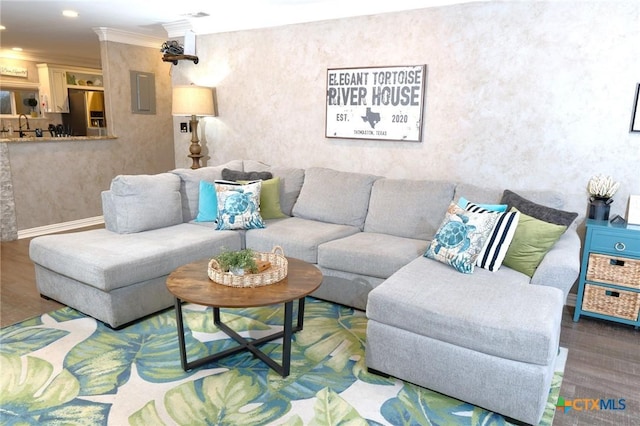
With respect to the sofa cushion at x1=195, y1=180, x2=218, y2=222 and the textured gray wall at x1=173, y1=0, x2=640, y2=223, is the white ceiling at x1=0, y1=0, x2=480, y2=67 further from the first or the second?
the sofa cushion at x1=195, y1=180, x2=218, y2=222

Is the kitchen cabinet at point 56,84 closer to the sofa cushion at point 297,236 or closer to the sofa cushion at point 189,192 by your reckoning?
the sofa cushion at point 189,192

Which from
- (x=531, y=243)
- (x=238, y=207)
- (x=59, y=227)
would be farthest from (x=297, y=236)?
(x=59, y=227)

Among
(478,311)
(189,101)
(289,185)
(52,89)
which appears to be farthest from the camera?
(52,89)

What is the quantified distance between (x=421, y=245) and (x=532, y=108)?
4.33 ft

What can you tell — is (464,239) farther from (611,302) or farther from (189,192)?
(189,192)

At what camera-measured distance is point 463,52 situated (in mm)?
3471

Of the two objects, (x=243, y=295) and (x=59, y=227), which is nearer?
(x=243, y=295)

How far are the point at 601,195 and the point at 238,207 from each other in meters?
2.64

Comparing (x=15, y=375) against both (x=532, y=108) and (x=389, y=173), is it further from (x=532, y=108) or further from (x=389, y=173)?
(x=532, y=108)

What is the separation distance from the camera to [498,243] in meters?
2.60

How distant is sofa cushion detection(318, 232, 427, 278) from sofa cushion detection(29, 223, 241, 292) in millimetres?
819

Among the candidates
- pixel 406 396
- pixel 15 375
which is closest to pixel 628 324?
pixel 406 396

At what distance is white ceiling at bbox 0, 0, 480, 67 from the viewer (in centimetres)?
395

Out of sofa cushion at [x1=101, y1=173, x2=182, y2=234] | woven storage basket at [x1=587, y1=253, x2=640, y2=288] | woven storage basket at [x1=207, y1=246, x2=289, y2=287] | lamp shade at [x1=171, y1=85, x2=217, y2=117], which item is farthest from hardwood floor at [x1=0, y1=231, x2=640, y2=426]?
lamp shade at [x1=171, y1=85, x2=217, y2=117]
